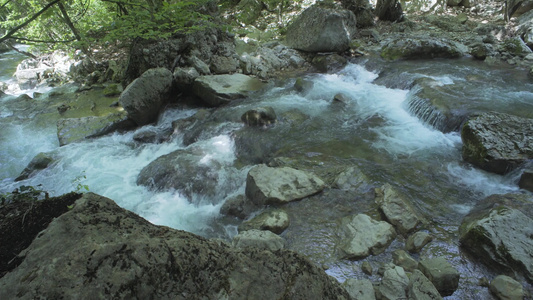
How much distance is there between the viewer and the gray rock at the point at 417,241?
3.59 metres

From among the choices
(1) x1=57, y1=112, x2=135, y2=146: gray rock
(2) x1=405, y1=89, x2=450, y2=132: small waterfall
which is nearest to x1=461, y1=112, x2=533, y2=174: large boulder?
(2) x1=405, y1=89, x2=450, y2=132: small waterfall

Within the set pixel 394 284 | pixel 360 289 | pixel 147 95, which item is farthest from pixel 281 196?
pixel 147 95

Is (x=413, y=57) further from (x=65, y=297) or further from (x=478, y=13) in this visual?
(x=65, y=297)

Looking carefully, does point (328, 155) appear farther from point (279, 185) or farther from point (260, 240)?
point (260, 240)

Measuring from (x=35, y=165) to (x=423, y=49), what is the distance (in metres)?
13.2

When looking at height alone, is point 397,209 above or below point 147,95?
below

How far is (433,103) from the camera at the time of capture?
707cm

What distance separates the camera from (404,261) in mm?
3326

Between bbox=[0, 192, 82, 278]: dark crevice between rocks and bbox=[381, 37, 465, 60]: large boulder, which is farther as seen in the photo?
bbox=[381, 37, 465, 60]: large boulder

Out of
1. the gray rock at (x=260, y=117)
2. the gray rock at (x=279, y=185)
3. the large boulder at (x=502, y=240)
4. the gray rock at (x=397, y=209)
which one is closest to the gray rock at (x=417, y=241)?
the gray rock at (x=397, y=209)

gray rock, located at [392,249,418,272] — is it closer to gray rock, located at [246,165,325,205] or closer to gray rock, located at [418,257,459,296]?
gray rock, located at [418,257,459,296]

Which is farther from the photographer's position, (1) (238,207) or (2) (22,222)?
(1) (238,207)

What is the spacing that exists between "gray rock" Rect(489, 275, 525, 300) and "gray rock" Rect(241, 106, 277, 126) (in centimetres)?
539

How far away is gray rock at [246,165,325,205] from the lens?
14.9 feet
